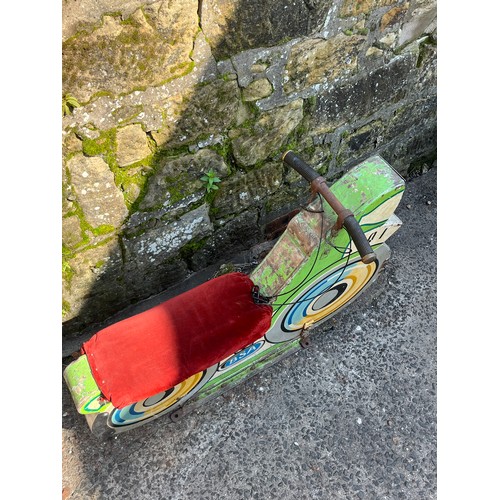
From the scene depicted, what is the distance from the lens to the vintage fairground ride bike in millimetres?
1821

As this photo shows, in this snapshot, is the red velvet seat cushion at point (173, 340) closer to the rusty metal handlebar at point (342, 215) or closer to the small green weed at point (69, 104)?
the rusty metal handlebar at point (342, 215)

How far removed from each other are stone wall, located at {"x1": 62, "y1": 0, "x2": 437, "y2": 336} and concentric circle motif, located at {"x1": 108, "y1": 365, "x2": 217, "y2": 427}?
0.64 meters

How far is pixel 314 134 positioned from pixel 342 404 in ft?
4.70

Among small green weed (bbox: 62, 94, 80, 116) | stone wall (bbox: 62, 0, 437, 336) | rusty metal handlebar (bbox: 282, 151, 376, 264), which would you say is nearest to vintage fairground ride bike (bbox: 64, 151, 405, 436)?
rusty metal handlebar (bbox: 282, 151, 376, 264)

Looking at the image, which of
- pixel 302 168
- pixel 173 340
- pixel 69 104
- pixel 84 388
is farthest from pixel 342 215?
pixel 84 388

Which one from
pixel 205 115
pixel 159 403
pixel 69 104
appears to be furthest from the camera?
pixel 159 403

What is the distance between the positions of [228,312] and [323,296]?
60 centimetres

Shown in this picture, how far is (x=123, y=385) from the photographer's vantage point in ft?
5.88

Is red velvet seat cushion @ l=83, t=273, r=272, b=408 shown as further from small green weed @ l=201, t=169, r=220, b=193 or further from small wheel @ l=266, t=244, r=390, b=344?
small green weed @ l=201, t=169, r=220, b=193

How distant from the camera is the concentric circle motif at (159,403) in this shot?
2094 millimetres

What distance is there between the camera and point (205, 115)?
206 centimetres

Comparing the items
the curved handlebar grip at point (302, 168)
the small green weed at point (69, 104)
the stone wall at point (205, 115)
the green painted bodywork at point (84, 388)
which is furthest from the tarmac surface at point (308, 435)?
the small green weed at point (69, 104)

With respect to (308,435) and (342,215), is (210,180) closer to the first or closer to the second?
(342,215)

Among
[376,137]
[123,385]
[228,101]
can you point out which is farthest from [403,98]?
[123,385]
